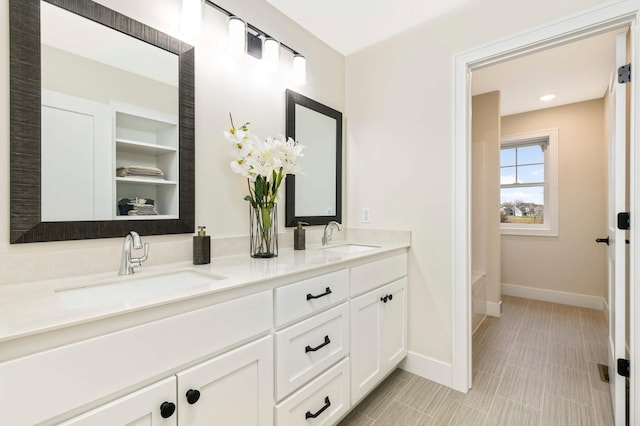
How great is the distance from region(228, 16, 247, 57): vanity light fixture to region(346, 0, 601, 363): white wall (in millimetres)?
1046

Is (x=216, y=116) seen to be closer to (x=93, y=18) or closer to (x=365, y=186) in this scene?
(x=93, y=18)

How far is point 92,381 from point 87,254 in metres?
0.61

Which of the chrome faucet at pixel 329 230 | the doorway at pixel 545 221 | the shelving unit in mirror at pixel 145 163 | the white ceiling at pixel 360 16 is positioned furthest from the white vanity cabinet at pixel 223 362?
the white ceiling at pixel 360 16

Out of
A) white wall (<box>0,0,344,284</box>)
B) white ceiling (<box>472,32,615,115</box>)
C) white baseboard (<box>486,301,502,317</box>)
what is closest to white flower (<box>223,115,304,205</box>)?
white wall (<box>0,0,344,284</box>)

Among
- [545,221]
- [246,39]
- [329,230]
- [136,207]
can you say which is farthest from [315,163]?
[545,221]

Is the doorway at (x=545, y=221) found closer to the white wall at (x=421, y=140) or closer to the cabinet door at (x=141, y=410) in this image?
Result: the white wall at (x=421, y=140)

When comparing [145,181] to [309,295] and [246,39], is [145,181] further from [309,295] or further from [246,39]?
[246,39]

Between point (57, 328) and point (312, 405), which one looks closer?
point (57, 328)

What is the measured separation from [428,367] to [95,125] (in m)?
2.27

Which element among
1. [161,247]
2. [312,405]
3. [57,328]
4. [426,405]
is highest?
[161,247]

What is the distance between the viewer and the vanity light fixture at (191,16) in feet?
4.61

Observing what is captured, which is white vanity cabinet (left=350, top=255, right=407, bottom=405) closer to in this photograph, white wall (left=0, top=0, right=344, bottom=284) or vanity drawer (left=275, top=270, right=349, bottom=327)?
vanity drawer (left=275, top=270, right=349, bottom=327)

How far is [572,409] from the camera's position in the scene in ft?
5.55

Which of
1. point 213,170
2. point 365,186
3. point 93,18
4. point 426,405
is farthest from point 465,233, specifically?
point 93,18
